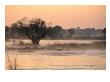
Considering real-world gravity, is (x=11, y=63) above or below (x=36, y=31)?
below

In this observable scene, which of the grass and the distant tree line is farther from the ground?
the distant tree line

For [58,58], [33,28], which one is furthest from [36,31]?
[58,58]

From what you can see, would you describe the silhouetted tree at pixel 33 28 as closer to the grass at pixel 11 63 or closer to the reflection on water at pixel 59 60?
the reflection on water at pixel 59 60

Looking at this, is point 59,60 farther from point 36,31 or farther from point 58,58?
point 36,31

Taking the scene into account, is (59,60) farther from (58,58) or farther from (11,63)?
(11,63)

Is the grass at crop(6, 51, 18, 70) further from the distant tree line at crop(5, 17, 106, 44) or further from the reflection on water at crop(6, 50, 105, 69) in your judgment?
the distant tree line at crop(5, 17, 106, 44)

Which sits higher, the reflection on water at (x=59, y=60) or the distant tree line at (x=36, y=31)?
the distant tree line at (x=36, y=31)

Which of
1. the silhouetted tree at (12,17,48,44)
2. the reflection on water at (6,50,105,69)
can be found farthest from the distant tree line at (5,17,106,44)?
the reflection on water at (6,50,105,69)

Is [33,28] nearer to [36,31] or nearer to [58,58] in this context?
[36,31]

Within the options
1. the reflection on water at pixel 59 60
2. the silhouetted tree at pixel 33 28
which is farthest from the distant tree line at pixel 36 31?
the reflection on water at pixel 59 60

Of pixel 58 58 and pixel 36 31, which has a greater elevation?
pixel 36 31
